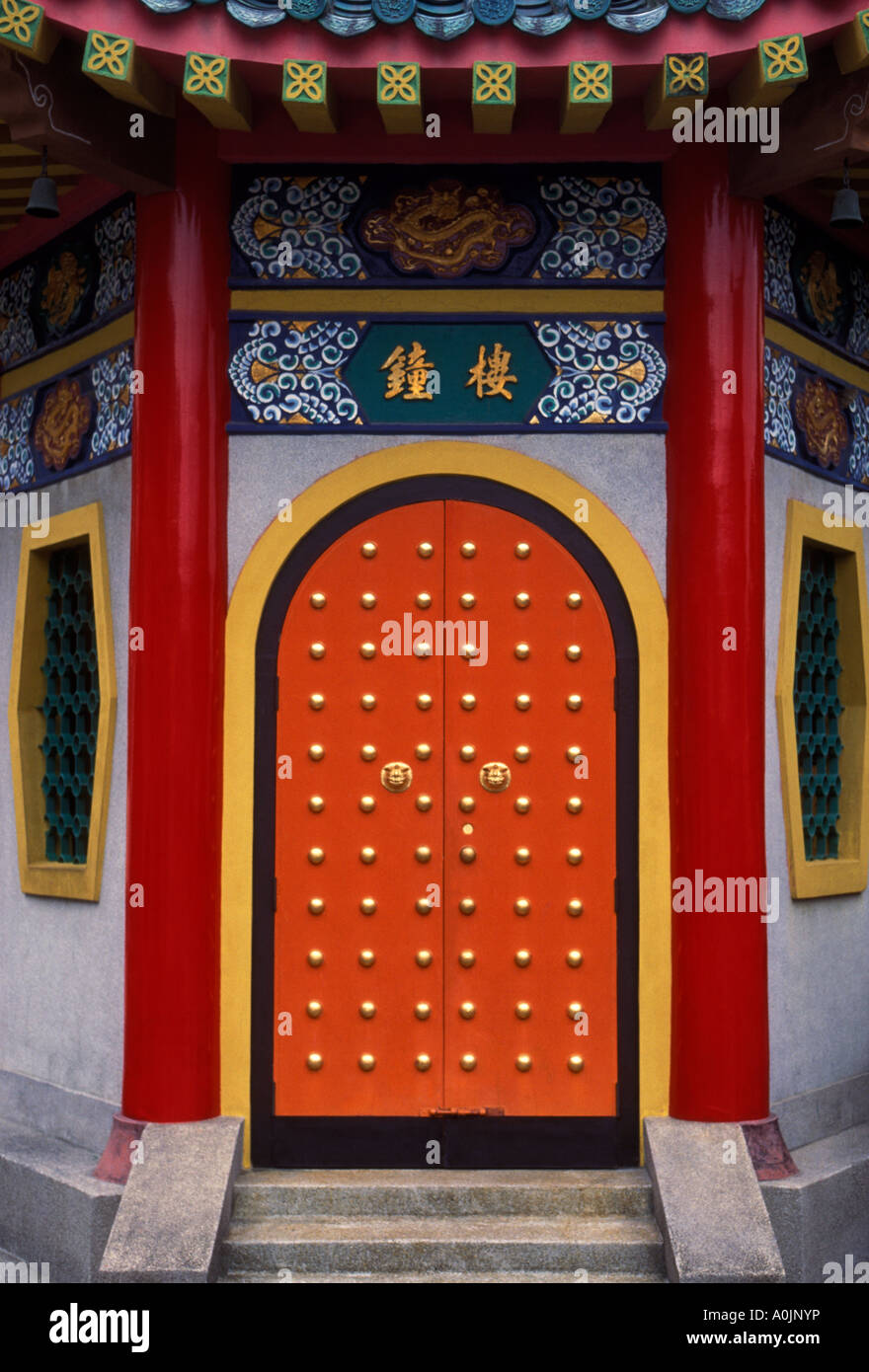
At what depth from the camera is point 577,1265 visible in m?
5.21

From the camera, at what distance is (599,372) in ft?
19.6

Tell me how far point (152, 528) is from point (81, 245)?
164 cm

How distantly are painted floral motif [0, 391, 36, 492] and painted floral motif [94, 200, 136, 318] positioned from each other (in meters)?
0.77

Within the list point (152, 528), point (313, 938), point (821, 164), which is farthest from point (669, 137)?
point (313, 938)

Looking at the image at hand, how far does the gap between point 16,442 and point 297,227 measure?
193 centimetres

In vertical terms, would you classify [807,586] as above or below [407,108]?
below

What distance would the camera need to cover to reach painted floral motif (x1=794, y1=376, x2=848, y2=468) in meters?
6.46

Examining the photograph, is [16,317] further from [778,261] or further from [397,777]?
[778,261]

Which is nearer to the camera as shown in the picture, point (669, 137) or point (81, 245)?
point (669, 137)

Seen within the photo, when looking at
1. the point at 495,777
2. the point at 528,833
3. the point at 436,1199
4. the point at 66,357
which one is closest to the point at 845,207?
the point at 495,777

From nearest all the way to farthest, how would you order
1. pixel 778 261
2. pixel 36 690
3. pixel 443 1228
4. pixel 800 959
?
pixel 443 1228
pixel 800 959
pixel 778 261
pixel 36 690

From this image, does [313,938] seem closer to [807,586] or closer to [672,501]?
[672,501]

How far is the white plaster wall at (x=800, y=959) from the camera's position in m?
6.08

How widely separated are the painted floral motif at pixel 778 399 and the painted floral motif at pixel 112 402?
267 cm
